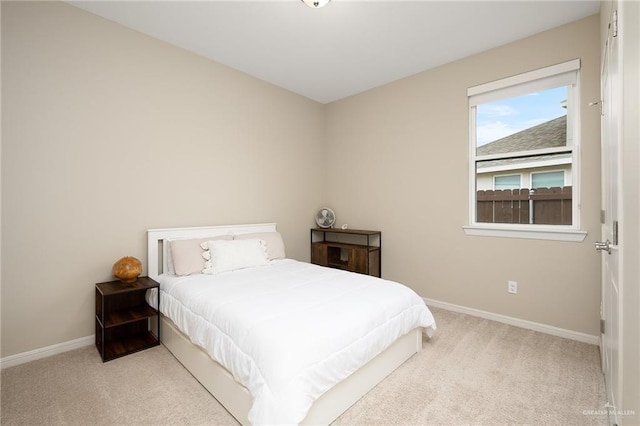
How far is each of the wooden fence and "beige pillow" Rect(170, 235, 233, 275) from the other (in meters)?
2.94

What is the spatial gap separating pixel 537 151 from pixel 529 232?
0.78 metres

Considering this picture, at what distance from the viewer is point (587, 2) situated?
2332mm

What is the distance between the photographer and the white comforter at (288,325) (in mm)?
1408

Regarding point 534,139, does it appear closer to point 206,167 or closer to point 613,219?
point 613,219

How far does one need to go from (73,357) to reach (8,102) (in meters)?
1.97

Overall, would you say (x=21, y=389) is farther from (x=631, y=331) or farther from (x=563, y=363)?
(x=563, y=363)

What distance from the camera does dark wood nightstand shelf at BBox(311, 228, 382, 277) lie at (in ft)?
12.3

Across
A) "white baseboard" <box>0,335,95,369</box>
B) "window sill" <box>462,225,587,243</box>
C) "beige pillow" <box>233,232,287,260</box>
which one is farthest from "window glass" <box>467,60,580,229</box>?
"white baseboard" <box>0,335,95,369</box>

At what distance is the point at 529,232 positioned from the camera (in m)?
2.82

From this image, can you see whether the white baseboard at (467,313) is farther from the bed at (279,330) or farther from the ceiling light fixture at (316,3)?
the ceiling light fixture at (316,3)

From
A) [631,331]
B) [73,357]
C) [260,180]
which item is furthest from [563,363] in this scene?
[73,357]

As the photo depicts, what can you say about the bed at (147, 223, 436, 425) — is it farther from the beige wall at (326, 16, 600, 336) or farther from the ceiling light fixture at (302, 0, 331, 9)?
the ceiling light fixture at (302, 0, 331, 9)

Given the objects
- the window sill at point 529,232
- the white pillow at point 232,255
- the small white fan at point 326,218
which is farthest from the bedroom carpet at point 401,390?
the small white fan at point 326,218

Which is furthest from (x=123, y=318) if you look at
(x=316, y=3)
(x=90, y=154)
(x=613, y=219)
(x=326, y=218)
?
(x=613, y=219)
